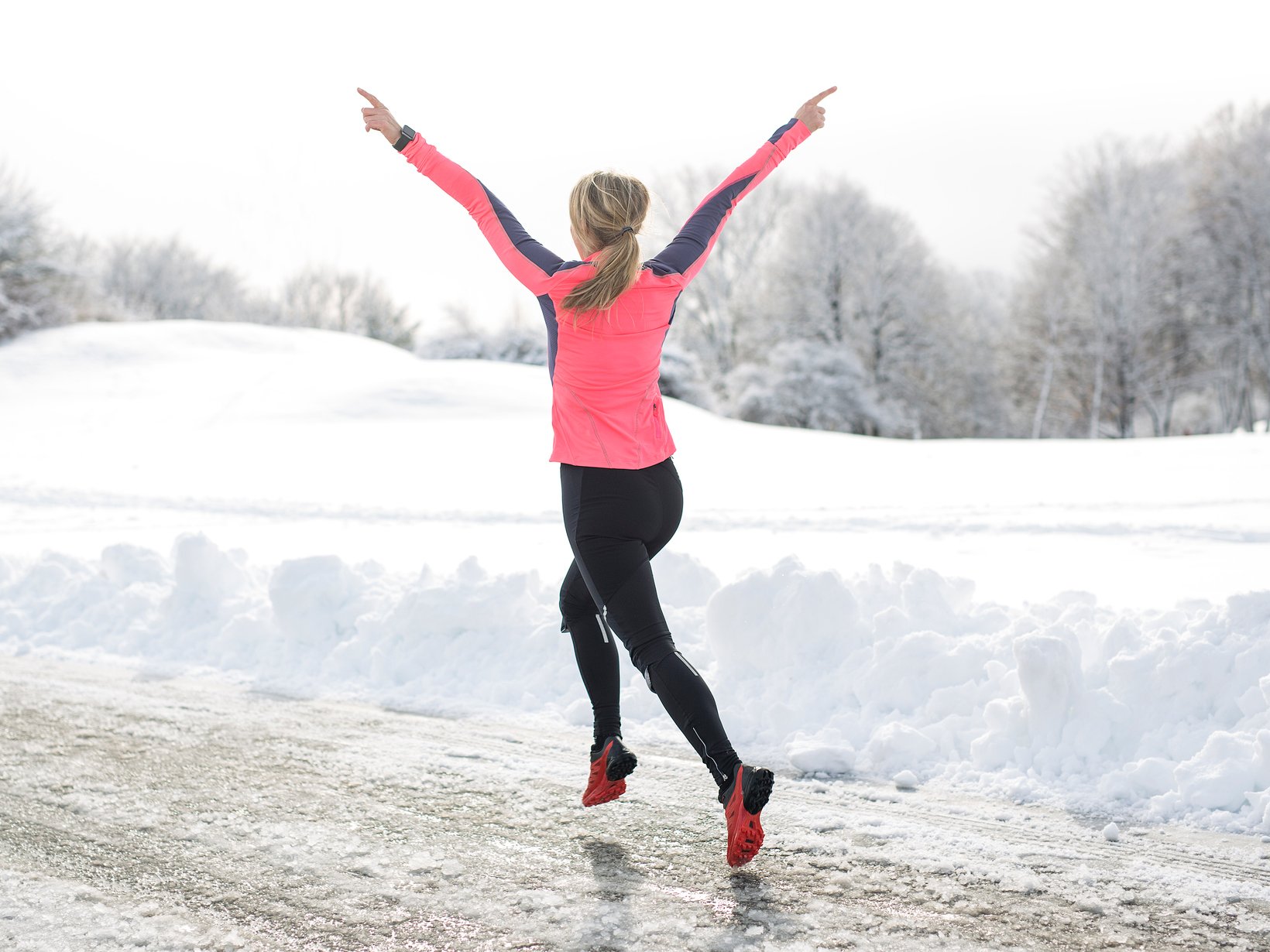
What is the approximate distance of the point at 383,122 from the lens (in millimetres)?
3053

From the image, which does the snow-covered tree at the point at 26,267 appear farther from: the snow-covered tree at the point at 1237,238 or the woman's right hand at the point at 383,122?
the snow-covered tree at the point at 1237,238

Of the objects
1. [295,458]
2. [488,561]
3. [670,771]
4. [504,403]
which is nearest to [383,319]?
[504,403]

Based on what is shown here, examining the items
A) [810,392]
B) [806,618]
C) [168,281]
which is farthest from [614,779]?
[168,281]

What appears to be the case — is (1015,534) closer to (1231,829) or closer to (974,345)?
(1231,829)

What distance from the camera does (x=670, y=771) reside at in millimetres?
3578

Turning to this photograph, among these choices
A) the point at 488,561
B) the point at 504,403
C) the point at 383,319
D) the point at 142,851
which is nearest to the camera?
the point at 142,851

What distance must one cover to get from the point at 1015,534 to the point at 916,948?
6.78 meters

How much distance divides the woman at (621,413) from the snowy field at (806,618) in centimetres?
45

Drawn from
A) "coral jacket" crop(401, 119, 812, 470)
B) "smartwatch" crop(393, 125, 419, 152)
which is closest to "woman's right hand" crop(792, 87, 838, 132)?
"coral jacket" crop(401, 119, 812, 470)

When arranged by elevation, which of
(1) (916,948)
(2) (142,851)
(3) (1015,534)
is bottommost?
(2) (142,851)

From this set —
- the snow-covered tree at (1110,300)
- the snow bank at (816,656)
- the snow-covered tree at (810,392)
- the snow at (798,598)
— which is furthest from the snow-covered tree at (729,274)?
the snow bank at (816,656)

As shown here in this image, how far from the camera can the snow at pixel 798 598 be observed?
3.59 metres

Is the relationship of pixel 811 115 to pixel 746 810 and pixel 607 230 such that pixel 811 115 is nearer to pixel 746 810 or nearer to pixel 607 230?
pixel 607 230

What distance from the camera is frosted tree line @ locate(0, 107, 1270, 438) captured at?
114 feet
